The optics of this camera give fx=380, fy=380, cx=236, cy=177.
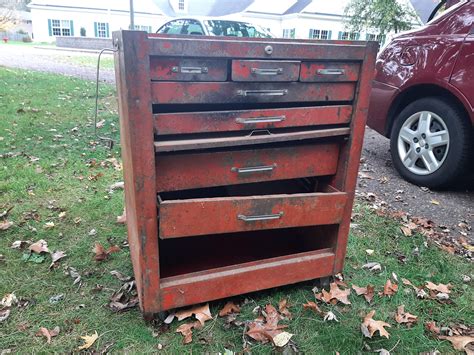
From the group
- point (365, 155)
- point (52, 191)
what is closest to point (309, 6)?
point (365, 155)

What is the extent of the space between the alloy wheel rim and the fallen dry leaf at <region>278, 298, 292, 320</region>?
2.26 metres

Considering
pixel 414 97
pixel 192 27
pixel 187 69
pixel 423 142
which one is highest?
pixel 192 27

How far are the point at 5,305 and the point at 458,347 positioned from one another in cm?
243

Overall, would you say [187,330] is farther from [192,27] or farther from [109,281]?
[192,27]

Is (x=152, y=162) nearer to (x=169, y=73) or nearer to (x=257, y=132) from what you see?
(x=169, y=73)

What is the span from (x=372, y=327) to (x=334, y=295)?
0.29 m

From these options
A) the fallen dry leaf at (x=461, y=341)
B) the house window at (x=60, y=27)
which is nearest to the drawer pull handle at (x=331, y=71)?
the fallen dry leaf at (x=461, y=341)

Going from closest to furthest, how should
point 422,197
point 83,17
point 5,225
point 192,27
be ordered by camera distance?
point 5,225 < point 422,197 < point 192,27 < point 83,17

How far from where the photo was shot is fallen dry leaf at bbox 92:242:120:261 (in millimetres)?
2582

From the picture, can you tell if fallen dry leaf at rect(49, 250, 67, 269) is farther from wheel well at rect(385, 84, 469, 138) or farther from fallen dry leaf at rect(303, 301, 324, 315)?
wheel well at rect(385, 84, 469, 138)

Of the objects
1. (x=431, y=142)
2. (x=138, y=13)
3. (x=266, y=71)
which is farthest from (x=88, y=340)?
(x=138, y=13)

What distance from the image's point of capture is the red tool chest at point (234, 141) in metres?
1.65

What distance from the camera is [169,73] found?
5.36ft

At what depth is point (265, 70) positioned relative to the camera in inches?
69.8
